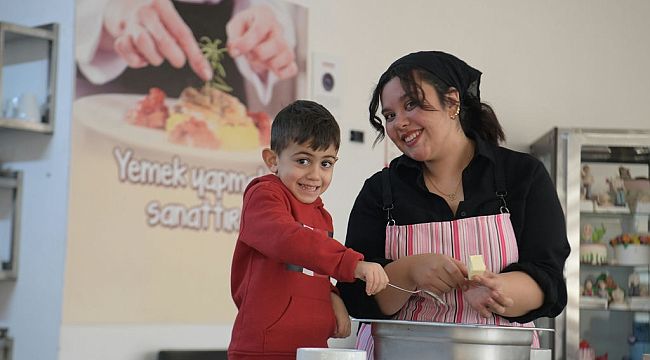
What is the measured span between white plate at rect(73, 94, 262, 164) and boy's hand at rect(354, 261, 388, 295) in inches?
100

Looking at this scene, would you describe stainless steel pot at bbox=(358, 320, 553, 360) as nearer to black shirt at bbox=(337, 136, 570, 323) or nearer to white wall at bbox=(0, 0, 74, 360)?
black shirt at bbox=(337, 136, 570, 323)

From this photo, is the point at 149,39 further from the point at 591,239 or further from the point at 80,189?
the point at 591,239

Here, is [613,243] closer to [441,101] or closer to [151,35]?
[151,35]

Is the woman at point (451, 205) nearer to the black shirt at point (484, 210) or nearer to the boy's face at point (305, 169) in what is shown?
the black shirt at point (484, 210)

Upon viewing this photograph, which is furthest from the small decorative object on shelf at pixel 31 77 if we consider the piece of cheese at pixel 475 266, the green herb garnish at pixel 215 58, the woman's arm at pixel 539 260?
the piece of cheese at pixel 475 266

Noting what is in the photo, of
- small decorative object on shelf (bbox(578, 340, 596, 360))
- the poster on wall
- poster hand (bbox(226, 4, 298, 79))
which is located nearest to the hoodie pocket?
the poster on wall

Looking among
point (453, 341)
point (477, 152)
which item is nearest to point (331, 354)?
point (453, 341)

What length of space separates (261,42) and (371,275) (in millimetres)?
3145

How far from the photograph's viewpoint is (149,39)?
418 centimetres

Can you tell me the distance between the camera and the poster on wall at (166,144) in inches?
156

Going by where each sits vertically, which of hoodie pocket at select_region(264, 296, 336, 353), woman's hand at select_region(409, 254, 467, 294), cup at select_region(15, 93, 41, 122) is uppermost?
cup at select_region(15, 93, 41, 122)

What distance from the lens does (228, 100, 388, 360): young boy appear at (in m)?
1.80

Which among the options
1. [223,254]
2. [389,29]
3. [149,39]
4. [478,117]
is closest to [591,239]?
[389,29]

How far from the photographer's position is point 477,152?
80.4 inches
